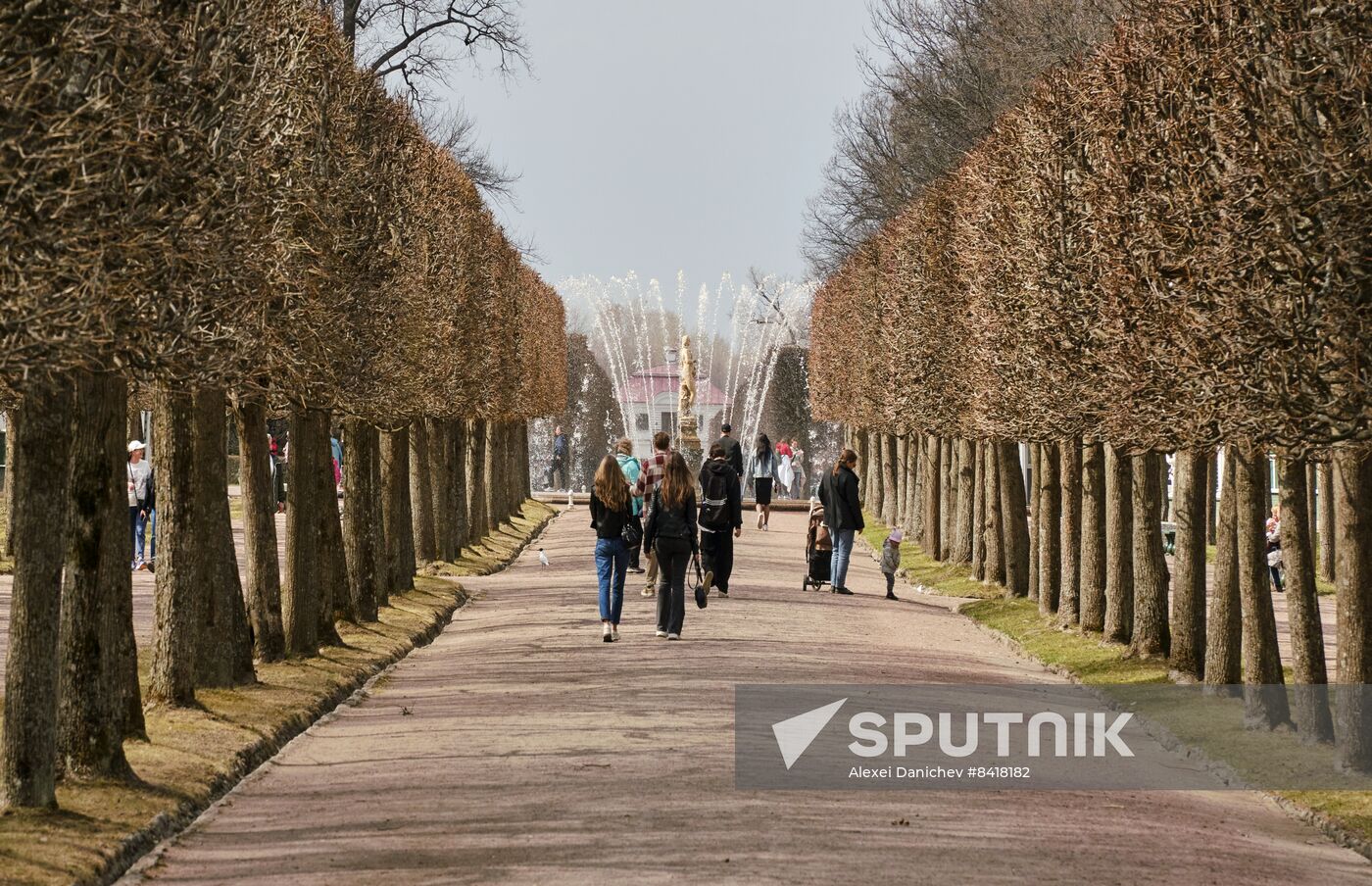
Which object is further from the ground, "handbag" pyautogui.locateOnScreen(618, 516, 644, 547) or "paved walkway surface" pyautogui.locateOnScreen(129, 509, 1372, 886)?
"handbag" pyautogui.locateOnScreen(618, 516, 644, 547)

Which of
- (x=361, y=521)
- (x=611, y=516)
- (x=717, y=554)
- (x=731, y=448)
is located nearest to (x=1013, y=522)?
(x=717, y=554)

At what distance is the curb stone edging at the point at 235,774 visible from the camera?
11633mm

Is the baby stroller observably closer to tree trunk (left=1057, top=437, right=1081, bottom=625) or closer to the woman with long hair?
tree trunk (left=1057, top=437, right=1081, bottom=625)

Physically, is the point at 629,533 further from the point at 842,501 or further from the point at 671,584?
the point at 842,501

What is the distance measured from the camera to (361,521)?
2659 centimetres

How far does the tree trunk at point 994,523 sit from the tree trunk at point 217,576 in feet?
53.6

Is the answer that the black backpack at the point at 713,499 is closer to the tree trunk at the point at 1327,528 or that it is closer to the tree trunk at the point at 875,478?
the tree trunk at the point at 1327,528

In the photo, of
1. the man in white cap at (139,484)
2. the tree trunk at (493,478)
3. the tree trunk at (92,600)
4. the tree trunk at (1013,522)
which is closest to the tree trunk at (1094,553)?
the tree trunk at (1013,522)

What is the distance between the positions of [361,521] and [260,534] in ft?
20.0

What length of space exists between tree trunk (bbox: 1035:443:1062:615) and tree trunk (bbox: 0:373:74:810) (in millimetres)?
17508

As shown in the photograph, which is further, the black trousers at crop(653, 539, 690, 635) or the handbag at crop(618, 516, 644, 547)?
the black trousers at crop(653, 539, 690, 635)

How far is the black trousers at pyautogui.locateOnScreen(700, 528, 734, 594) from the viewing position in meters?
29.7

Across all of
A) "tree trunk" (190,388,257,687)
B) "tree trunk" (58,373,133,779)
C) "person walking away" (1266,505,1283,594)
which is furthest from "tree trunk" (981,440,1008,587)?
"tree trunk" (58,373,133,779)

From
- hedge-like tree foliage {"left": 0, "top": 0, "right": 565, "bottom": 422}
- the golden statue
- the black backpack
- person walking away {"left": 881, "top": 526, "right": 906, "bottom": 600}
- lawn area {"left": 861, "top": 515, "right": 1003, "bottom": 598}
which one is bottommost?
lawn area {"left": 861, "top": 515, "right": 1003, "bottom": 598}
